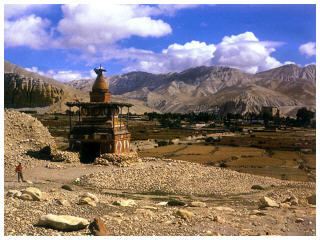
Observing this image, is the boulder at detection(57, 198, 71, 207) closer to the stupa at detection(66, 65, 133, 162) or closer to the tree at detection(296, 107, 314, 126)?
the stupa at detection(66, 65, 133, 162)

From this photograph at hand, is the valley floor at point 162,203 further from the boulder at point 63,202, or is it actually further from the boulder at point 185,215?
the boulder at point 63,202

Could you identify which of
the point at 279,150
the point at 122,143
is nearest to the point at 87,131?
the point at 122,143

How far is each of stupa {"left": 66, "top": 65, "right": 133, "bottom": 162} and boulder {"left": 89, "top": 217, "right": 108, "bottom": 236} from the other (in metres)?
15.7

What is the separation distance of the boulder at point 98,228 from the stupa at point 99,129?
15.7m

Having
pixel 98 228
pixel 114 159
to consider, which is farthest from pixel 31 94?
pixel 98 228

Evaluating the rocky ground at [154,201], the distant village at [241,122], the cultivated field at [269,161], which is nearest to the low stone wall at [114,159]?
the rocky ground at [154,201]

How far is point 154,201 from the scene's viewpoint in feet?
47.9

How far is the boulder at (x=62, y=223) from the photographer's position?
29.5ft

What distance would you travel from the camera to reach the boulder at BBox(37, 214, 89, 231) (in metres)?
8.98

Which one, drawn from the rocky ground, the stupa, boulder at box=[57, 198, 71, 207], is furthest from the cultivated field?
boulder at box=[57, 198, 71, 207]

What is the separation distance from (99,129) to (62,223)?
1654 centimetres

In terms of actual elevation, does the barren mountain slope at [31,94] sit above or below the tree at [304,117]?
above

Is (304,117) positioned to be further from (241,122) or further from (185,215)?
(185,215)

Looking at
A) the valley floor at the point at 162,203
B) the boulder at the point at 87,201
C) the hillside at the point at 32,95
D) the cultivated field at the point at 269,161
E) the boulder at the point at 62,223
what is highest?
the hillside at the point at 32,95
